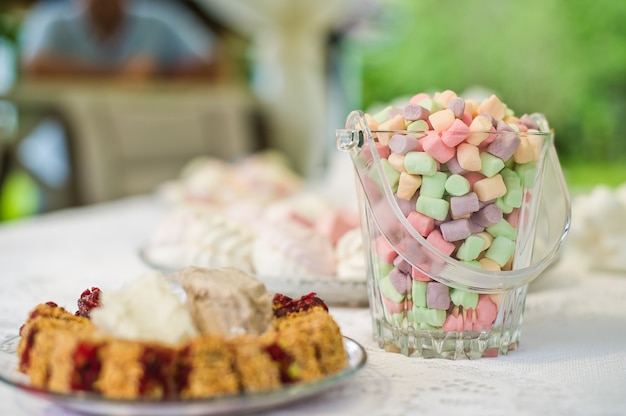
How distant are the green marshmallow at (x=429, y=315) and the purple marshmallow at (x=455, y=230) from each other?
6cm

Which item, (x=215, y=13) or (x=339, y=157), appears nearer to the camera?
(x=339, y=157)

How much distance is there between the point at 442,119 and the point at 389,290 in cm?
15

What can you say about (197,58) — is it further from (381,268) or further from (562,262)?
(381,268)

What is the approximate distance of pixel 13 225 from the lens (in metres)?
1.44

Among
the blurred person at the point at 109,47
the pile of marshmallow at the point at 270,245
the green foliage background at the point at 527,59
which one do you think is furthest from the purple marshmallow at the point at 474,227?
the green foliage background at the point at 527,59

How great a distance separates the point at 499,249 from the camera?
1.99ft

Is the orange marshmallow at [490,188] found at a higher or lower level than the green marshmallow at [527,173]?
lower

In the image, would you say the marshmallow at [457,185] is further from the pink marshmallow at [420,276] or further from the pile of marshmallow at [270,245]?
the pile of marshmallow at [270,245]

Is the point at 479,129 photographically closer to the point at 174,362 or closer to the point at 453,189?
the point at 453,189

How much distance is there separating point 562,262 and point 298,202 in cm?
41

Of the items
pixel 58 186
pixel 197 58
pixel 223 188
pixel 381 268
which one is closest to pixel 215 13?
pixel 197 58

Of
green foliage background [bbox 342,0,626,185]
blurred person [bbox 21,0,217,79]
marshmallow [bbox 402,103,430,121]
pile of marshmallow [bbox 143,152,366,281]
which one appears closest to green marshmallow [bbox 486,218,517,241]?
marshmallow [bbox 402,103,430,121]

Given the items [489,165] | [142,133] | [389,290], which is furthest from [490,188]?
[142,133]

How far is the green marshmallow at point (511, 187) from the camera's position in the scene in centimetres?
60
